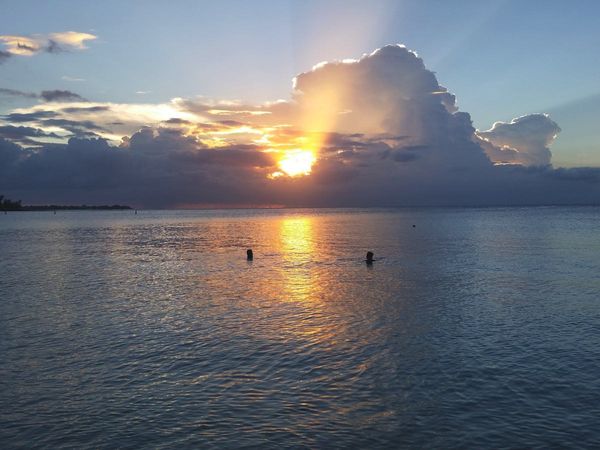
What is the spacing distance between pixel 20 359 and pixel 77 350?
2503 mm

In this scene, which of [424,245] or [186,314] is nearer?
[186,314]

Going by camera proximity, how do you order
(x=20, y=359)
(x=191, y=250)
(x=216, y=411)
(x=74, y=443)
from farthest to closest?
(x=191, y=250)
(x=20, y=359)
(x=216, y=411)
(x=74, y=443)

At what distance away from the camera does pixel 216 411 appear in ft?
53.1

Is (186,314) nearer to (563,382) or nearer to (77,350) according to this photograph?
(77,350)

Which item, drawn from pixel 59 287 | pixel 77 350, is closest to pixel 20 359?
pixel 77 350

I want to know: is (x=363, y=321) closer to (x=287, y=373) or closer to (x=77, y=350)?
(x=287, y=373)

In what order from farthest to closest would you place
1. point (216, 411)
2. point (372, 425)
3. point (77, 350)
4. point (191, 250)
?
point (191, 250) < point (77, 350) < point (216, 411) < point (372, 425)

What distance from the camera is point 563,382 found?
61.6 feet

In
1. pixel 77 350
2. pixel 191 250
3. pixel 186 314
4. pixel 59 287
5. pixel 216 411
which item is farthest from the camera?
pixel 191 250

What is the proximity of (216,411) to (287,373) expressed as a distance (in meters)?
4.43

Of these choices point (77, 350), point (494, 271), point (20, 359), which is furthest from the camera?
point (494, 271)

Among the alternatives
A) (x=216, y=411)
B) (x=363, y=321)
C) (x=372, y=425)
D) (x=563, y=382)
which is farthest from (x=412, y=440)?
(x=363, y=321)

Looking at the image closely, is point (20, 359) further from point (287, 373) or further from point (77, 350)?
point (287, 373)

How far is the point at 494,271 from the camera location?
52094 millimetres
